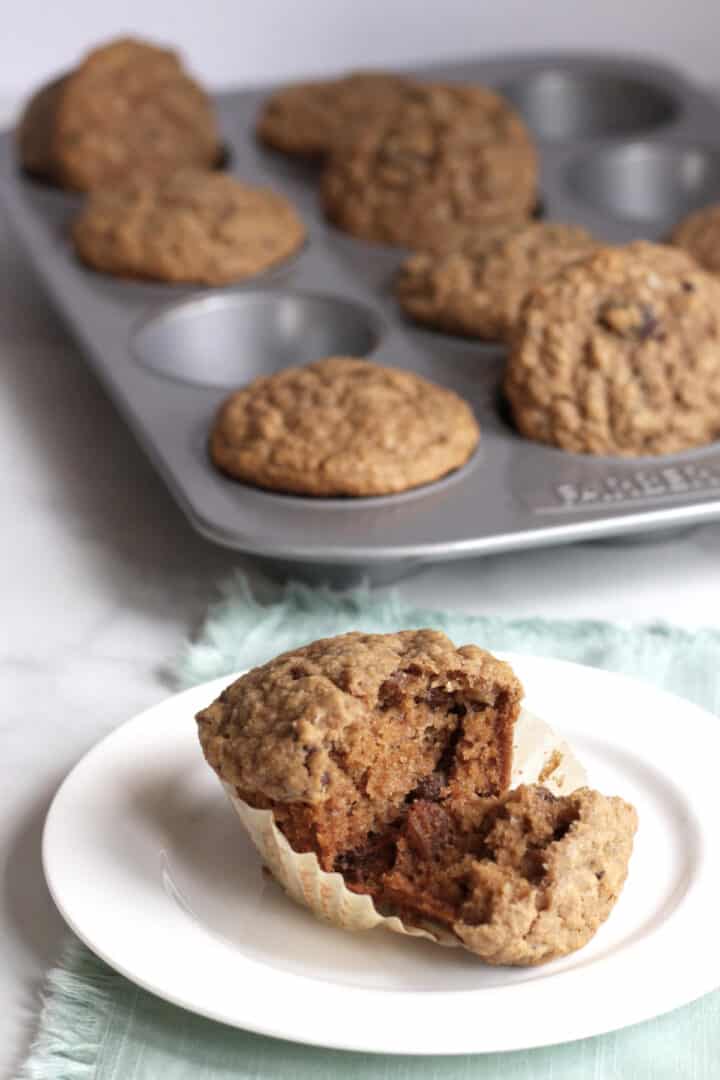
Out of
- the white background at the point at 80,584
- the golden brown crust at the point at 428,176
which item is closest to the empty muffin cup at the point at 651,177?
A: the golden brown crust at the point at 428,176

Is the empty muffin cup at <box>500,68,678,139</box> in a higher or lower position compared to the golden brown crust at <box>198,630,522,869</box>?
lower

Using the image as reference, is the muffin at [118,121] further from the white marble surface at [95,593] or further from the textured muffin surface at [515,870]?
the textured muffin surface at [515,870]

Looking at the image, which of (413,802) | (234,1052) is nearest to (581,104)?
(413,802)

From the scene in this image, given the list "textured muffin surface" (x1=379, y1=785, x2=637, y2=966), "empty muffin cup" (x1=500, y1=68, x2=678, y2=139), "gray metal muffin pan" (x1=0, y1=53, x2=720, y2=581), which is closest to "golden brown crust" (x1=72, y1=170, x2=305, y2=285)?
"gray metal muffin pan" (x1=0, y1=53, x2=720, y2=581)

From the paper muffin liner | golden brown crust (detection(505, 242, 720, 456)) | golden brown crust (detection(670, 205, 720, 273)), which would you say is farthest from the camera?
golden brown crust (detection(670, 205, 720, 273))

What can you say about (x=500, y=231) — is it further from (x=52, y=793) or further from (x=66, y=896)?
(x=66, y=896)

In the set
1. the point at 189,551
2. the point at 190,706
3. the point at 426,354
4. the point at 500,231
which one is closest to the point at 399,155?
the point at 500,231

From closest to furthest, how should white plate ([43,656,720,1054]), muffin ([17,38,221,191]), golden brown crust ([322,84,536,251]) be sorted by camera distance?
1. white plate ([43,656,720,1054])
2. golden brown crust ([322,84,536,251])
3. muffin ([17,38,221,191])

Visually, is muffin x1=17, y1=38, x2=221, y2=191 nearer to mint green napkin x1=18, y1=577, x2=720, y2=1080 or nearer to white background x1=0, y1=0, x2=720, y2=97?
white background x1=0, y1=0, x2=720, y2=97
